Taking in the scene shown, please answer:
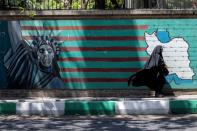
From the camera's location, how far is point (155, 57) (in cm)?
1291

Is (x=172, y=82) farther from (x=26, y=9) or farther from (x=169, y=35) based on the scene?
(x=26, y=9)

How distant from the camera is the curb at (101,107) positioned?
11.5m

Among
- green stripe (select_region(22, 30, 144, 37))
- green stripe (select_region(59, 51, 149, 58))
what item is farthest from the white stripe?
green stripe (select_region(22, 30, 144, 37))

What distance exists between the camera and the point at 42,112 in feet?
37.8

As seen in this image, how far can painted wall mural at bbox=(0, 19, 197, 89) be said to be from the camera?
1309 cm

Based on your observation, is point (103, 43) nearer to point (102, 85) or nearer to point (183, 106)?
point (102, 85)

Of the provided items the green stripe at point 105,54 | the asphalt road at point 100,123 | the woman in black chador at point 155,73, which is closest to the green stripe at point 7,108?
the asphalt road at point 100,123

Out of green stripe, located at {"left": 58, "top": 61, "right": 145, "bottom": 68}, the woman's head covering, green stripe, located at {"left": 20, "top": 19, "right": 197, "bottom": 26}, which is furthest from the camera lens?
green stripe, located at {"left": 58, "top": 61, "right": 145, "bottom": 68}

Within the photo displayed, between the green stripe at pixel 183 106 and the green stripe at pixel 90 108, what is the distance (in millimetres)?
1284

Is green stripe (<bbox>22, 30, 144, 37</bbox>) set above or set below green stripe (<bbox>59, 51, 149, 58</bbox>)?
above

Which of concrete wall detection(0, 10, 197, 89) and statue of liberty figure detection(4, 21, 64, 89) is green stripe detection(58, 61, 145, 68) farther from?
statue of liberty figure detection(4, 21, 64, 89)

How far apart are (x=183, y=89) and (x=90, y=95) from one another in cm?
228

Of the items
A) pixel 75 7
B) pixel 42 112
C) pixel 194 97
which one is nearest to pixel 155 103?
pixel 194 97

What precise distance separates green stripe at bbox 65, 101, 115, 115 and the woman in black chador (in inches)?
70.9
